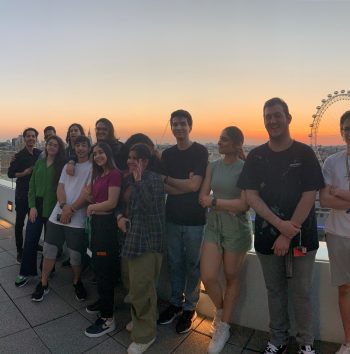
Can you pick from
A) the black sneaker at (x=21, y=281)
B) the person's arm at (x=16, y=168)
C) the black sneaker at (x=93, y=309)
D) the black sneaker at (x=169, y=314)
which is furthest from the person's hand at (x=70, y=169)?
the black sneaker at (x=169, y=314)

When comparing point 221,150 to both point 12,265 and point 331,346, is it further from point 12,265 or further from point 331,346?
point 12,265

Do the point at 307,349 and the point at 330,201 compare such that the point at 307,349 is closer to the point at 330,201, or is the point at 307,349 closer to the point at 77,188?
the point at 330,201

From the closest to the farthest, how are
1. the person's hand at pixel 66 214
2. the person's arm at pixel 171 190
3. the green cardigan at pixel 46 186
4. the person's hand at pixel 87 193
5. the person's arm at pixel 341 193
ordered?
the person's arm at pixel 341 193 < the person's arm at pixel 171 190 < the person's hand at pixel 87 193 < the person's hand at pixel 66 214 < the green cardigan at pixel 46 186

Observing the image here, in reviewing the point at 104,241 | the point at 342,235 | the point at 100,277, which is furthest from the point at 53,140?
the point at 342,235

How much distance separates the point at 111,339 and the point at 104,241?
0.84 meters

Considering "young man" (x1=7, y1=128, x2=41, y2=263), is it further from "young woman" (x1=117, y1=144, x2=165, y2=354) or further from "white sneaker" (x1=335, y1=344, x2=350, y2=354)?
"white sneaker" (x1=335, y1=344, x2=350, y2=354)

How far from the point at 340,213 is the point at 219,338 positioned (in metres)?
1.40

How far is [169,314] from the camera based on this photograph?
278cm

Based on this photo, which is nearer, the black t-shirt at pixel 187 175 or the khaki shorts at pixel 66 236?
the black t-shirt at pixel 187 175

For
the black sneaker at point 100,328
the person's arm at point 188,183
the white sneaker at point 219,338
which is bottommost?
the black sneaker at point 100,328

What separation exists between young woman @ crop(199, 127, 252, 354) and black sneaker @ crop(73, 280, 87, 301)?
1.51 m

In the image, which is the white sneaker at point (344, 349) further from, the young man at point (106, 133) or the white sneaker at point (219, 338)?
the young man at point (106, 133)

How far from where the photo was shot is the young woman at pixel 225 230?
2.37 m

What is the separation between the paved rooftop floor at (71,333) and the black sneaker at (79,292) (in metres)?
0.05
